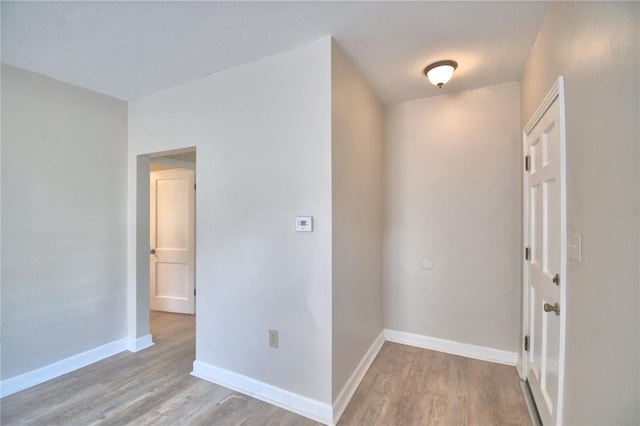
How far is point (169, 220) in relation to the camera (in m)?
4.00

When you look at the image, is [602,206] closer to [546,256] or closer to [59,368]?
[546,256]

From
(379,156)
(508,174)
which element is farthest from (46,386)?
(508,174)

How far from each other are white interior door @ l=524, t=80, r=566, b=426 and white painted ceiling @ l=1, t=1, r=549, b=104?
606mm

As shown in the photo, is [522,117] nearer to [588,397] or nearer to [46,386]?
[588,397]

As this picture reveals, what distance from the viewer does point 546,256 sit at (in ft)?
5.65

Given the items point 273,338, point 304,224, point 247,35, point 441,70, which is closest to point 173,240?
point 273,338

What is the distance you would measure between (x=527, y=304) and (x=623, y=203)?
1.64m

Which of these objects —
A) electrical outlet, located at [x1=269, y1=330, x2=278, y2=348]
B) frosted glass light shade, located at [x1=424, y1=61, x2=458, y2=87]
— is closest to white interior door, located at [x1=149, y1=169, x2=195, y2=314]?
electrical outlet, located at [x1=269, y1=330, x2=278, y2=348]

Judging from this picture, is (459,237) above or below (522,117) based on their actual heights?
below

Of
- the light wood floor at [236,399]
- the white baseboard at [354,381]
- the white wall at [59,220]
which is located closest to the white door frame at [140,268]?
the white wall at [59,220]

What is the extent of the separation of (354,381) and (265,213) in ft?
4.88

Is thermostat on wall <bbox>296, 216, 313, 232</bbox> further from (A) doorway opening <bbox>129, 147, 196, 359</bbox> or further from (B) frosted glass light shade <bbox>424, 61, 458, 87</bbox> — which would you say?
(A) doorway opening <bbox>129, 147, 196, 359</bbox>

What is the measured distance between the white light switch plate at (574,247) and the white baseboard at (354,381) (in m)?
1.62

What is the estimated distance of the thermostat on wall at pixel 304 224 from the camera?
1914 mm
